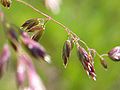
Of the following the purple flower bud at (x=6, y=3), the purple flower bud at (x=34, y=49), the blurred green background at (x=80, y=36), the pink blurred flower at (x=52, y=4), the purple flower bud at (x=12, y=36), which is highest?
the blurred green background at (x=80, y=36)

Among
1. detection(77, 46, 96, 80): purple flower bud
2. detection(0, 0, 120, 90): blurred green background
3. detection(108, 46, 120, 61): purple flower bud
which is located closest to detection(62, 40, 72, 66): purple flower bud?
detection(77, 46, 96, 80): purple flower bud

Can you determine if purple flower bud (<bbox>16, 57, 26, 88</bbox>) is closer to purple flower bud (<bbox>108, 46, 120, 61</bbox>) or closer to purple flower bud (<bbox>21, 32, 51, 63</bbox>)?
purple flower bud (<bbox>21, 32, 51, 63</bbox>)

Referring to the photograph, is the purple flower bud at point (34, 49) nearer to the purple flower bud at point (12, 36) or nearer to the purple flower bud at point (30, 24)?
the purple flower bud at point (12, 36)

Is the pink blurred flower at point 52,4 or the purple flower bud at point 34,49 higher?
the pink blurred flower at point 52,4

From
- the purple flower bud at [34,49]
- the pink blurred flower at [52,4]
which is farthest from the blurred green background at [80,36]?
the purple flower bud at [34,49]

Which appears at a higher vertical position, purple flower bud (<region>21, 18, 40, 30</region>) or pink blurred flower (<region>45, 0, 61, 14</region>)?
pink blurred flower (<region>45, 0, 61, 14</region>)

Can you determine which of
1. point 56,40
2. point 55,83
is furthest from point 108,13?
point 55,83

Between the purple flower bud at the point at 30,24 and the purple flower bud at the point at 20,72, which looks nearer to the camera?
the purple flower bud at the point at 20,72

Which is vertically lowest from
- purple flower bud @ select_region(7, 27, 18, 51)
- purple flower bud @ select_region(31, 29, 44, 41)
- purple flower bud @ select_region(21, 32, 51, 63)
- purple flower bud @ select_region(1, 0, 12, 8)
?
purple flower bud @ select_region(21, 32, 51, 63)
